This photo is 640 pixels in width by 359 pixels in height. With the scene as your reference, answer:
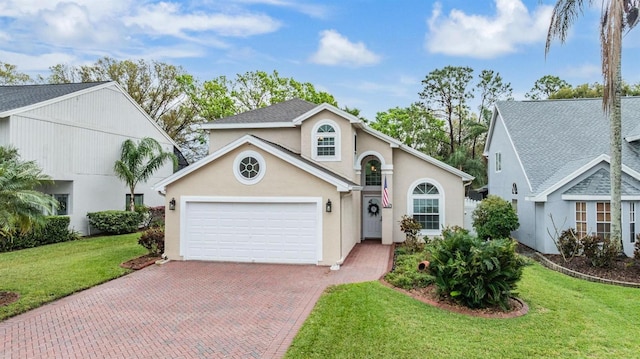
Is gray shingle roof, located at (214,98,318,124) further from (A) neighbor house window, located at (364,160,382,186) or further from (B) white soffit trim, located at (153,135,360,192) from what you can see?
(B) white soffit trim, located at (153,135,360,192)

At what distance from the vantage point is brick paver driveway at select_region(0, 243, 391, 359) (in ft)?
21.4

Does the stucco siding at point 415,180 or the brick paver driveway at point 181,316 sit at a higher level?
the stucco siding at point 415,180

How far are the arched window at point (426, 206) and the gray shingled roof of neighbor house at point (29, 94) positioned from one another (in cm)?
1833

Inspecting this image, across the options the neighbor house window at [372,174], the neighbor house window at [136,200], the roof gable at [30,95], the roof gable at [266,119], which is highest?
the roof gable at [30,95]

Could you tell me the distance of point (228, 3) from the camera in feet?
53.6

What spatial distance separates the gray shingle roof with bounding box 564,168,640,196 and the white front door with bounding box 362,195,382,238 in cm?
774

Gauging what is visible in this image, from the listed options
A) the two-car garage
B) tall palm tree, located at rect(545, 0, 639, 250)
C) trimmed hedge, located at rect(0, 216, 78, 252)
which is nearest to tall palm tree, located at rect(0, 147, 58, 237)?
the two-car garage

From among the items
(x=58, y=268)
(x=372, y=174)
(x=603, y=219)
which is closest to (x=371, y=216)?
(x=372, y=174)

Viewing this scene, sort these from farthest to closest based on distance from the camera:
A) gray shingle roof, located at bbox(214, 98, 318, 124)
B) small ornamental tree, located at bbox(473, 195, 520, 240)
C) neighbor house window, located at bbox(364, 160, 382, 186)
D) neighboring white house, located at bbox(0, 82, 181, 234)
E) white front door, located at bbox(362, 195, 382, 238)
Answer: neighbor house window, located at bbox(364, 160, 382, 186)
white front door, located at bbox(362, 195, 382, 238)
gray shingle roof, located at bbox(214, 98, 318, 124)
neighboring white house, located at bbox(0, 82, 181, 234)
small ornamental tree, located at bbox(473, 195, 520, 240)

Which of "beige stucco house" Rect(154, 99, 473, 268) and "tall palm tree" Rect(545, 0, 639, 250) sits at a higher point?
"tall palm tree" Rect(545, 0, 639, 250)

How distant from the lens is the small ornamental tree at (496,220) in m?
16.4

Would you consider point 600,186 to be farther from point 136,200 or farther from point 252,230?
point 136,200

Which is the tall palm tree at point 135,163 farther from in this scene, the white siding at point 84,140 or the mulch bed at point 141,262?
the mulch bed at point 141,262

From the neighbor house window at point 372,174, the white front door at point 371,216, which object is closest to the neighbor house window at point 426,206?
the white front door at point 371,216
